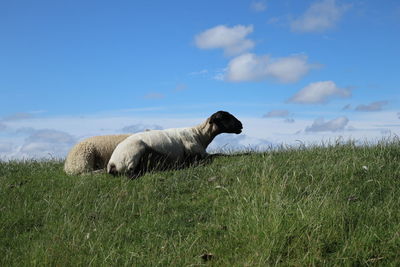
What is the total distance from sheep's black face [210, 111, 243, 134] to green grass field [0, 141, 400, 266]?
3169 millimetres

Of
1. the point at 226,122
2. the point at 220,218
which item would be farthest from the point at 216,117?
the point at 220,218

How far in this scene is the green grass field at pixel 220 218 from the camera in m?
6.12

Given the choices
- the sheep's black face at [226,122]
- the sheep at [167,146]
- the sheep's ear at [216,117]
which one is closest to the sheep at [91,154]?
the sheep at [167,146]

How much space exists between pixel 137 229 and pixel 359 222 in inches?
134

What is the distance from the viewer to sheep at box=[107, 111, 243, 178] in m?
12.4

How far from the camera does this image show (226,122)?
14.8m

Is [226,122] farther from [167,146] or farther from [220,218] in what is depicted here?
[220,218]

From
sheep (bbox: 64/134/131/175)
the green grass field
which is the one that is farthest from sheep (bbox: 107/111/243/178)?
sheep (bbox: 64/134/131/175)

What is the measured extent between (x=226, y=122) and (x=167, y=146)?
2.34 metres

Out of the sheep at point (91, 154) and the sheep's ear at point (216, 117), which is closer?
the sheep at point (91, 154)

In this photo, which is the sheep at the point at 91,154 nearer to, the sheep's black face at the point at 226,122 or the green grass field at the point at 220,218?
the green grass field at the point at 220,218

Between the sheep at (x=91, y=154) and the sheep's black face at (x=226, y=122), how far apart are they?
→ 2.93 m

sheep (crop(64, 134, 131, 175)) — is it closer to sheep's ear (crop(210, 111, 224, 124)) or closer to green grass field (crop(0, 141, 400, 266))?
green grass field (crop(0, 141, 400, 266))

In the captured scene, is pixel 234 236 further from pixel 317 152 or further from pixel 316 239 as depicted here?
pixel 317 152
